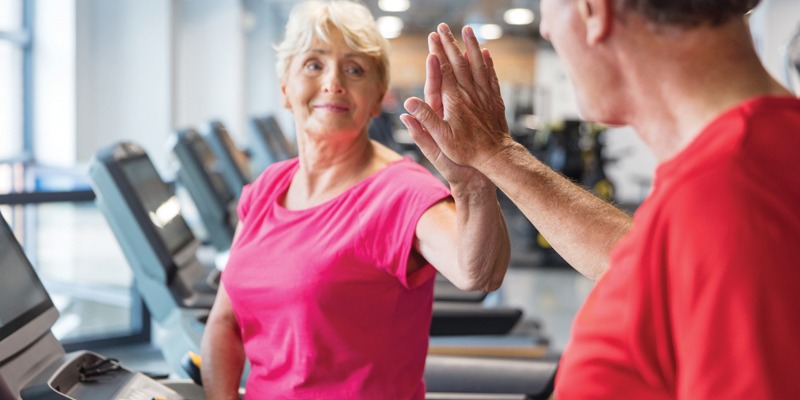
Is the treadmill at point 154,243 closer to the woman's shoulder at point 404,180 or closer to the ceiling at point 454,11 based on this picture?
the woman's shoulder at point 404,180

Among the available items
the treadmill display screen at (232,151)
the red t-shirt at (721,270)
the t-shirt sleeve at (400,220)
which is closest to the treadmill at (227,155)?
the treadmill display screen at (232,151)

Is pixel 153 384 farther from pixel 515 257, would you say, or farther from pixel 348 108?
pixel 515 257

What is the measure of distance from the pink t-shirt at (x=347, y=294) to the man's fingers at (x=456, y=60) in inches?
13.2

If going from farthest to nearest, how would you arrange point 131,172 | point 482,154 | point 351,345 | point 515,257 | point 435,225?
point 515,257 → point 131,172 → point 351,345 → point 435,225 → point 482,154

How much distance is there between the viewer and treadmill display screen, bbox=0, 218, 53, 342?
1556mm

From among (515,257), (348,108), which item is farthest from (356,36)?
(515,257)

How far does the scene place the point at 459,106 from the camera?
48.3 inches

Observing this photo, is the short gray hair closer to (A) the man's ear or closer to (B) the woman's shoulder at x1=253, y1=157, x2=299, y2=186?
(A) the man's ear

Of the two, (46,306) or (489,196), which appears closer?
(489,196)

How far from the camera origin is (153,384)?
67.2 inches

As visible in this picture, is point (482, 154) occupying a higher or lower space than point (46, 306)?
higher

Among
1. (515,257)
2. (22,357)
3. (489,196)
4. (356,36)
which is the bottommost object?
(515,257)

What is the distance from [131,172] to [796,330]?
2248mm

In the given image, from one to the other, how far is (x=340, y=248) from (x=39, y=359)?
546 mm
